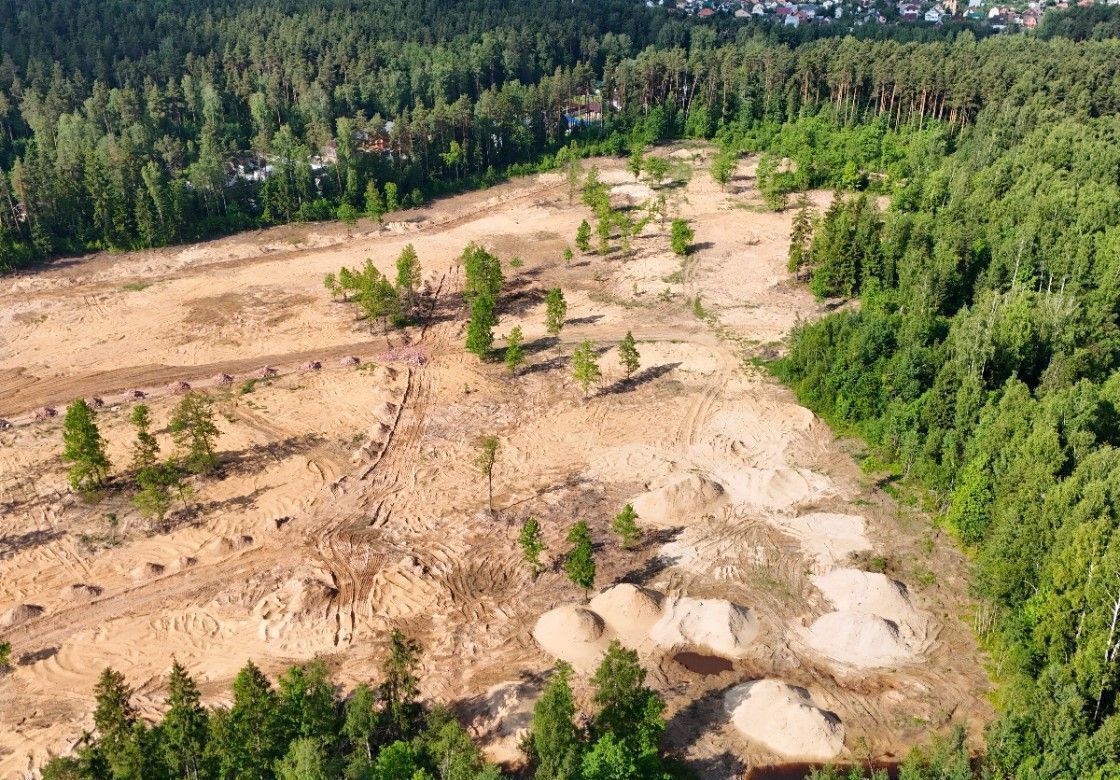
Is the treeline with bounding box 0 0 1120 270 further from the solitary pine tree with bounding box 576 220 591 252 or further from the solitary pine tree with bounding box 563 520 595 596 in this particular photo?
the solitary pine tree with bounding box 563 520 595 596

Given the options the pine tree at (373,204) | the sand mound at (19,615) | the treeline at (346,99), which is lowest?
the sand mound at (19,615)

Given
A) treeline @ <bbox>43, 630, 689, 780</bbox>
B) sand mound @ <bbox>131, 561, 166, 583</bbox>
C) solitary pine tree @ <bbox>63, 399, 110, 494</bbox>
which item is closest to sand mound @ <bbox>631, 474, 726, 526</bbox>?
treeline @ <bbox>43, 630, 689, 780</bbox>

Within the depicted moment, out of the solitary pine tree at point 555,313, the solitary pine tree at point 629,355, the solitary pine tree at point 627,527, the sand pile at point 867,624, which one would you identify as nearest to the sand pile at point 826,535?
the sand pile at point 867,624

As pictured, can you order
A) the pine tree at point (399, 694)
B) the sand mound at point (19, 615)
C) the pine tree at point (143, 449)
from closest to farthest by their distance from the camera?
1. the pine tree at point (399, 694)
2. the sand mound at point (19, 615)
3. the pine tree at point (143, 449)

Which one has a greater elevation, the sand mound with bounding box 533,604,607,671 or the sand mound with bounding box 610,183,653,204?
the sand mound with bounding box 610,183,653,204

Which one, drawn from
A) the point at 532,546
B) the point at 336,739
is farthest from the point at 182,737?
the point at 532,546

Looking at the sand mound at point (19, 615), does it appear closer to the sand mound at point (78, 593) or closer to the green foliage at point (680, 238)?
the sand mound at point (78, 593)

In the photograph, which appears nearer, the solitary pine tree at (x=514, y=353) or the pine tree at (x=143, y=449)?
the pine tree at (x=143, y=449)
